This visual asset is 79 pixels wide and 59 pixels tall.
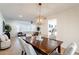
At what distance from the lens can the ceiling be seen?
4.04 feet

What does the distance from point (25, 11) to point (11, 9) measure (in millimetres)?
220

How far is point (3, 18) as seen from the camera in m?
1.33

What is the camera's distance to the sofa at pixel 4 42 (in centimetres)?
135

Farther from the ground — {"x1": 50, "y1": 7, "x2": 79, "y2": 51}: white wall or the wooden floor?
{"x1": 50, "y1": 7, "x2": 79, "y2": 51}: white wall

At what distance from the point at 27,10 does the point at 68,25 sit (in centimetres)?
73

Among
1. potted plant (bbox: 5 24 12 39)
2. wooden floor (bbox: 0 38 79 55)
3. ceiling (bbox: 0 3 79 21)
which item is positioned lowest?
wooden floor (bbox: 0 38 79 55)

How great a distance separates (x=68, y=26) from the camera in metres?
1.37

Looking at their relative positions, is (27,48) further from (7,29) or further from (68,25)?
(68,25)

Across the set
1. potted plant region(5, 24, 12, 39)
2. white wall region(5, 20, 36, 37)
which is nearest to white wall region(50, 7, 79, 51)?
white wall region(5, 20, 36, 37)

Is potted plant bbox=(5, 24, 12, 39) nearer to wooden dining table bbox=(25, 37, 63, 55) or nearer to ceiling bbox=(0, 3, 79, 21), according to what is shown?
ceiling bbox=(0, 3, 79, 21)

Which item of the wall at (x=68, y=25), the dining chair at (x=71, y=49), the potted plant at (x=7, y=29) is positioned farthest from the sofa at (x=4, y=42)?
the dining chair at (x=71, y=49)

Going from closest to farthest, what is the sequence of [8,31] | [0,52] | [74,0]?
[74,0], [0,52], [8,31]

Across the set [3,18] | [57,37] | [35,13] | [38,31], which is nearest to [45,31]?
[38,31]

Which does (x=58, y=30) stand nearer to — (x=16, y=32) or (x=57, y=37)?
(x=57, y=37)
